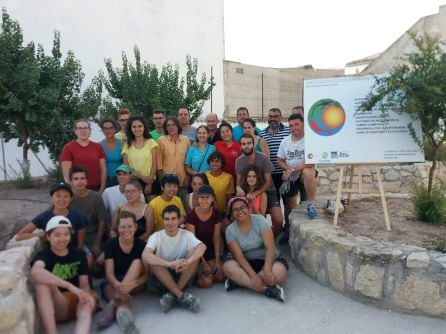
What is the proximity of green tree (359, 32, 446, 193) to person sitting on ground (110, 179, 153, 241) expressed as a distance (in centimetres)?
275

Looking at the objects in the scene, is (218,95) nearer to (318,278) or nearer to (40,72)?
(40,72)

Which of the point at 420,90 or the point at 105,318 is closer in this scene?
the point at 105,318

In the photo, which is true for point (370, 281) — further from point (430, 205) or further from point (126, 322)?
point (126, 322)

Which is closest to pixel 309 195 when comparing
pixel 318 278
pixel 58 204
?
pixel 318 278

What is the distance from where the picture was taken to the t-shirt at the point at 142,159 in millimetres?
5129

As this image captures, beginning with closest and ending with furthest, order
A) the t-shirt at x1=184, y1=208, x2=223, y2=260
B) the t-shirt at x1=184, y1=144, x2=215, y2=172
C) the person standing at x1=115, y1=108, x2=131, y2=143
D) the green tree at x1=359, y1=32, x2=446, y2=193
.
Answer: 1. the green tree at x1=359, y1=32, x2=446, y2=193
2. the t-shirt at x1=184, y1=208, x2=223, y2=260
3. the t-shirt at x1=184, y1=144, x2=215, y2=172
4. the person standing at x1=115, y1=108, x2=131, y2=143

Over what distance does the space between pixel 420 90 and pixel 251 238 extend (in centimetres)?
241

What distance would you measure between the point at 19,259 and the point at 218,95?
13146 millimetres

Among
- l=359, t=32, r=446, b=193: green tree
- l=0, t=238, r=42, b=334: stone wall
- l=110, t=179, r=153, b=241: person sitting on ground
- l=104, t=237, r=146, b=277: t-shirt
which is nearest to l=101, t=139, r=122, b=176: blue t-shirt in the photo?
l=110, t=179, r=153, b=241: person sitting on ground

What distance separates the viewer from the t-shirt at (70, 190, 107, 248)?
4551 mm

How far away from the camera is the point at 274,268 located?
4.11 metres

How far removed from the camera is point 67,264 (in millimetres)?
3578

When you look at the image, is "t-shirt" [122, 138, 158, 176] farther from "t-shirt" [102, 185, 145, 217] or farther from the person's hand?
the person's hand

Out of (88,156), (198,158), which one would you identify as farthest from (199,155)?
(88,156)
